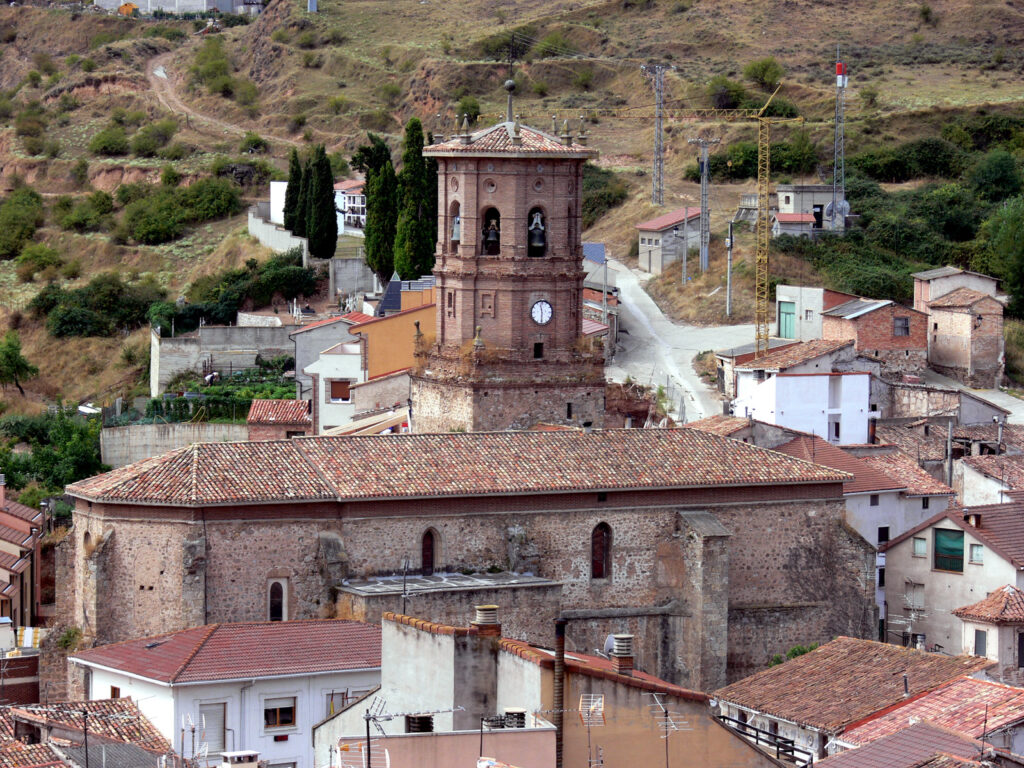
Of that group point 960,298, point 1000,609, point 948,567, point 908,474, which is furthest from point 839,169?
point 1000,609

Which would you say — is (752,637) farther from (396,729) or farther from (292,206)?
(292,206)

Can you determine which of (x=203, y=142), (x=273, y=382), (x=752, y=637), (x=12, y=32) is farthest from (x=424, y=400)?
(x=12, y=32)

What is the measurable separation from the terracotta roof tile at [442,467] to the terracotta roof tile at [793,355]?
13.6 m

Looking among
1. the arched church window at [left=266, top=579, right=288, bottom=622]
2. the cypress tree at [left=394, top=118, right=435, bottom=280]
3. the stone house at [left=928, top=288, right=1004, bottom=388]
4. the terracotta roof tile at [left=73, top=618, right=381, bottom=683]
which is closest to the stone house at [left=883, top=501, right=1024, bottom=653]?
the arched church window at [left=266, top=579, right=288, bottom=622]

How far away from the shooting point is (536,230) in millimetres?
46750

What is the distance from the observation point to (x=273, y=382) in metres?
67.7

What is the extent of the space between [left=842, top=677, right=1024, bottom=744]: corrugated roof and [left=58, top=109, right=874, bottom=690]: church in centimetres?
758

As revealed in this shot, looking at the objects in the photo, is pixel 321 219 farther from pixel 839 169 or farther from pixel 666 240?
pixel 839 169

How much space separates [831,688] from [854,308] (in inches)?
1184

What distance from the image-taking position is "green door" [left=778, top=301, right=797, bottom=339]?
6831cm

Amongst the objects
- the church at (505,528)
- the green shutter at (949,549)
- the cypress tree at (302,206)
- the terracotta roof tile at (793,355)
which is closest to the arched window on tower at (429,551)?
the church at (505,528)

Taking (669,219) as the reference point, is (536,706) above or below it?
below

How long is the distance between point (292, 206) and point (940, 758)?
59.2 meters

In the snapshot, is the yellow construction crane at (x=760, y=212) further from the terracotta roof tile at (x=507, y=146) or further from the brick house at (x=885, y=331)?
the terracotta roof tile at (x=507, y=146)
